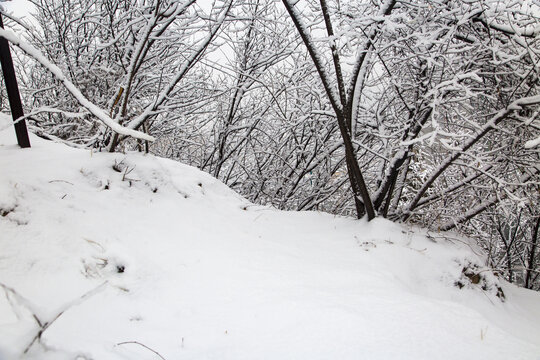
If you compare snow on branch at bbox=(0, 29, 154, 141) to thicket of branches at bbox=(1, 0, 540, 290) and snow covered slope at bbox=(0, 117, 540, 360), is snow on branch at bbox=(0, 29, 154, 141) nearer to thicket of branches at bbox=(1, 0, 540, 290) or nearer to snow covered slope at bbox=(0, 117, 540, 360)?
thicket of branches at bbox=(1, 0, 540, 290)

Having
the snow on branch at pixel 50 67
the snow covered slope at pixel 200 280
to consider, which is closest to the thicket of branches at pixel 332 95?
the snow on branch at pixel 50 67

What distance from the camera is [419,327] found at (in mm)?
1334

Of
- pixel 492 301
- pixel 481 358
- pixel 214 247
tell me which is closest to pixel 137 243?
pixel 214 247

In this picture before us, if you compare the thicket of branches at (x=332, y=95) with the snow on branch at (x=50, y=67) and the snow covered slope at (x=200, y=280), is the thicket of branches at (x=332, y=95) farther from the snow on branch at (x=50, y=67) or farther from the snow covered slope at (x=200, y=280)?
the snow covered slope at (x=200, y=280)

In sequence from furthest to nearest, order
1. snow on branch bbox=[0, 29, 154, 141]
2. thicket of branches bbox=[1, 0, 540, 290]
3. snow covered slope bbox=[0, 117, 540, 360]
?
thicket of branches bbox=[1, 0, 540, 290] → snow on branch bbox=[0, 29, 154, 141] → snow covered slope bbox=[0, 117, 540, 360]

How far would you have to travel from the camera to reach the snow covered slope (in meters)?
1.16

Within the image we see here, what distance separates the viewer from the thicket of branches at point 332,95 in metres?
2.45

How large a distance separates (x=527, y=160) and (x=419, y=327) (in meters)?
2.22

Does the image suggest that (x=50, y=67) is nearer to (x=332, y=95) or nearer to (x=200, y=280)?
(x=200, y=280)

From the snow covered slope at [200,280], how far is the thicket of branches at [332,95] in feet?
1.42

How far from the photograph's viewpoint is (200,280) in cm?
162

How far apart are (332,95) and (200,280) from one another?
1885 mm

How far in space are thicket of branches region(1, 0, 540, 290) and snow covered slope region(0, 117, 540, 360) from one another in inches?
17.0

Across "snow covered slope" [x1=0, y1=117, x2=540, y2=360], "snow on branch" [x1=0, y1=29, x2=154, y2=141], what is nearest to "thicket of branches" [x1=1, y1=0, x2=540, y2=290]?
"snow on branch" [x1=0, y1=29, x2=154, y2=141]
